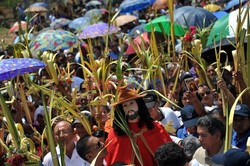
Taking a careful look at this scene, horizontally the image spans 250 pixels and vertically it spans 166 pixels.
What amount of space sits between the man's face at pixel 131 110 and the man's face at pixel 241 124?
2.54 ft

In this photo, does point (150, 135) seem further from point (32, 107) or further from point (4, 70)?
point (32, 107)

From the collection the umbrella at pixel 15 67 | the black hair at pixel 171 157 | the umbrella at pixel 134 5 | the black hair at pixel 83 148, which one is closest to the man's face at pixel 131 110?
the black hair at pixel 83 148

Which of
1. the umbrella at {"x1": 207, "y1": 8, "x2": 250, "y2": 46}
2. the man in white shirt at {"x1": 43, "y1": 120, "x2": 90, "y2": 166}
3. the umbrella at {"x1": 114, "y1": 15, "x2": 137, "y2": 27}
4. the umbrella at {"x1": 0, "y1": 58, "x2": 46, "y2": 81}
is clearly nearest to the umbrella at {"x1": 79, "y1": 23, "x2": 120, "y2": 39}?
the umbrella at {"x1": 207, "y1": 8, "x2": 250, "y2": 46}

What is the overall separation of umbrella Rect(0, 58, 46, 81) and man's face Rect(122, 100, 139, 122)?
1985mm

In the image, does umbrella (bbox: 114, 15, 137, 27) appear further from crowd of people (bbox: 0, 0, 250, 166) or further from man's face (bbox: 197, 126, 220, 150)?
man's face (bbox: 197, 126, 220, 150)

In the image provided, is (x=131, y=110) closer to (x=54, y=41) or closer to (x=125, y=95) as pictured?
(x=125, y=95)

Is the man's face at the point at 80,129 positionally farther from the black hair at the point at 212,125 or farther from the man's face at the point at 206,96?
the black hair at the point at 212,125

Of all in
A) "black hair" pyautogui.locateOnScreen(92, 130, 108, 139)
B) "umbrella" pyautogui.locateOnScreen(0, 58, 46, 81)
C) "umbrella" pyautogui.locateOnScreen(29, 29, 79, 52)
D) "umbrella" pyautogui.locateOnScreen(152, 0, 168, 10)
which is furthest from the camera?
"umbrella" pyautogui.locateOnScreen(152, 0, 168, 10)

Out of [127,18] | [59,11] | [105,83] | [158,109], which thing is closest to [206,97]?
[158,109]

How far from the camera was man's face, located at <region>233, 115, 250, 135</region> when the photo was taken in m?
5.93

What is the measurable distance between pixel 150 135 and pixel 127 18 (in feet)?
41.5

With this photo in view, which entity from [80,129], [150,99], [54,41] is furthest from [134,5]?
[80,129]

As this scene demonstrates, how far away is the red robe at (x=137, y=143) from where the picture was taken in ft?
19.9

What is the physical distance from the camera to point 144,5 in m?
19.7
